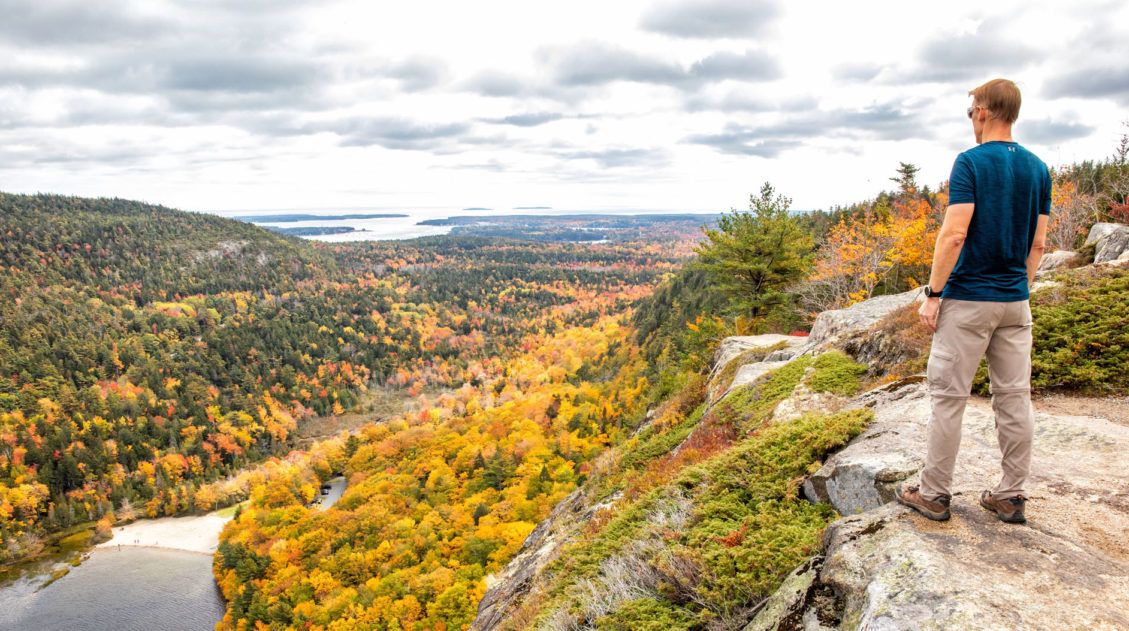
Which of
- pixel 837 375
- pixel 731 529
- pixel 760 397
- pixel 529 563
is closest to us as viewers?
pixel 731 529

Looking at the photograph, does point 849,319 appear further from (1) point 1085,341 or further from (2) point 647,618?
(2) point 647,618

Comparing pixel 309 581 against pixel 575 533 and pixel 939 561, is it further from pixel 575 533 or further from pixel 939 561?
pixel 939 561

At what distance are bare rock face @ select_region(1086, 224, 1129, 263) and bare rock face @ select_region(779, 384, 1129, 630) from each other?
53.7 feet

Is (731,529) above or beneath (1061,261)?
beneath

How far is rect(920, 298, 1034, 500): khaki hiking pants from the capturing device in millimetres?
4590

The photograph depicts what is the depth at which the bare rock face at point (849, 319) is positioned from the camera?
18094 millimetres

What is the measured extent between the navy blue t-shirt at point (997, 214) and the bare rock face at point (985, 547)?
2290mm

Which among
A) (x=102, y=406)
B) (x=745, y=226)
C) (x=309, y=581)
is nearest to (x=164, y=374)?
(x=102, y=406)

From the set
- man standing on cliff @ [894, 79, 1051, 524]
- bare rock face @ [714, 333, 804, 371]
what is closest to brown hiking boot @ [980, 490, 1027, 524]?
man standing on cliff @ [894, 79, 1051, 524]

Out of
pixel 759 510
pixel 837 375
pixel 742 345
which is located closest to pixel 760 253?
pixel 742 345

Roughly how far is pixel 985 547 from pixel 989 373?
1.58 m

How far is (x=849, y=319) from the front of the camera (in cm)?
2034

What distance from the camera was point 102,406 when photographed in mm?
144375

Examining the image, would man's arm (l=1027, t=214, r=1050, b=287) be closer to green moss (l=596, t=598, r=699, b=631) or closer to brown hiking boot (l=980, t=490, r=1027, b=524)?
brown hiking boot (l=980, t=490, r=1027, b=524)
